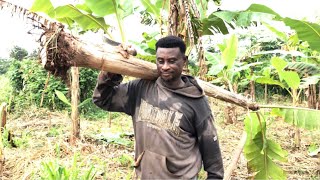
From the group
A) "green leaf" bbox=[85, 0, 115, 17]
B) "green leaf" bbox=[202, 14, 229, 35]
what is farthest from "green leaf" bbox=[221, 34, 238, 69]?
"green leaf" bbox=[85, 0, 115, 17]

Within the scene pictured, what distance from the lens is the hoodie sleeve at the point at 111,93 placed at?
7.31 ft

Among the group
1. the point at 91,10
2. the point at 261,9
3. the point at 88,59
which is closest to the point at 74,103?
the point at 91,10

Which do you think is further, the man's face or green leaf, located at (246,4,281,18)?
green leaf, located at (246,4,281,18)

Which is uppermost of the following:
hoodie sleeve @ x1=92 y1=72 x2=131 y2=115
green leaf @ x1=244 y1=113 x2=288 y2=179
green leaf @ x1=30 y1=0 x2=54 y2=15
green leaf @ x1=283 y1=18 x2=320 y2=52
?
green leaf @ x1=30 y1=0 x2=54 y2=15

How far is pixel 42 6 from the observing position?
9.50 ft

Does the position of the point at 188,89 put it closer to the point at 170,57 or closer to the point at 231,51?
the point at 170,57

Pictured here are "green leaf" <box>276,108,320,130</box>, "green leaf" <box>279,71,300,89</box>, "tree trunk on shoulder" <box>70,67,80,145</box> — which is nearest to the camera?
"green leaf" <box>276,108,320,130</box>

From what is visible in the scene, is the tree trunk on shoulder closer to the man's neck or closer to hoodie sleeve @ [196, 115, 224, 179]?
the man's neck

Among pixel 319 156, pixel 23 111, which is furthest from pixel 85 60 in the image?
pixel 23 111

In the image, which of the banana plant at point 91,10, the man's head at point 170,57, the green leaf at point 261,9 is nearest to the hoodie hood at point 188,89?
the man's head at point 170,57

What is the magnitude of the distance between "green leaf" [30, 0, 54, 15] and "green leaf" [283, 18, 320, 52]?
217 centimetres

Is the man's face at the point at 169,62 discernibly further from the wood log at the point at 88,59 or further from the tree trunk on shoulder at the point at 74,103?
the tree trunk on shoulder at the point at 74,103

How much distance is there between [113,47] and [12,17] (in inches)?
40.2

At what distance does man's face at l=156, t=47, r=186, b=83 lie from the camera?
2090 mm
